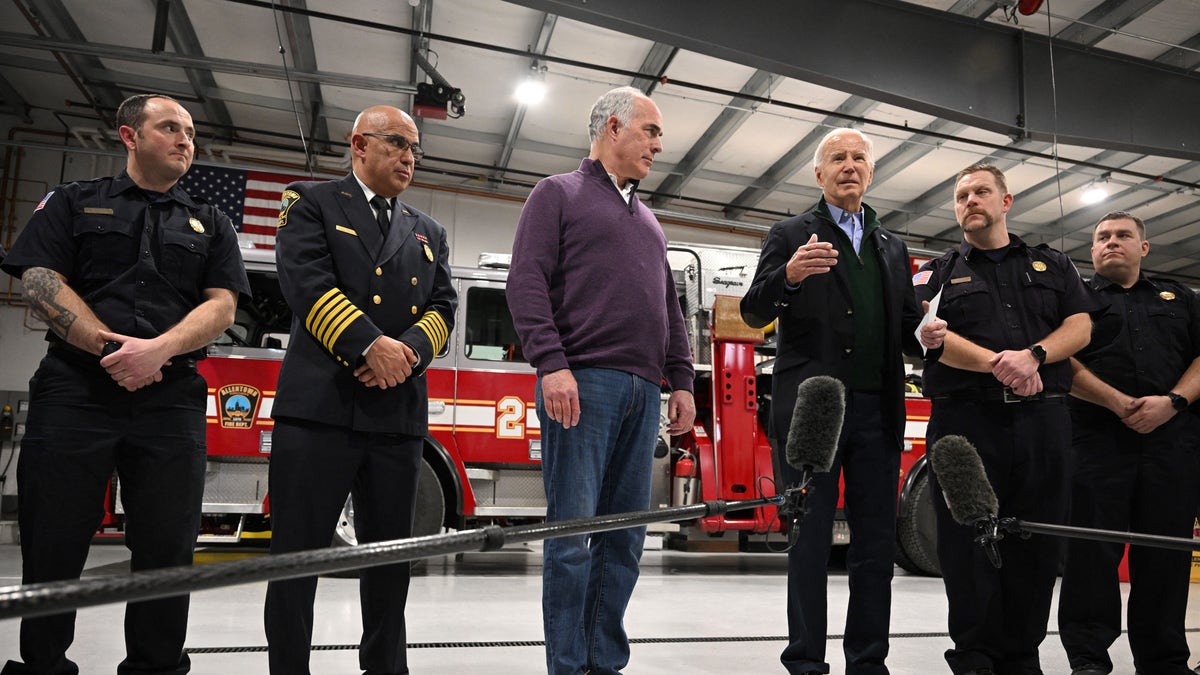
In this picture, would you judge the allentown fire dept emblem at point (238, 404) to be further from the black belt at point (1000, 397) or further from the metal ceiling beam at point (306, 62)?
the black belt at point (1000, 397)

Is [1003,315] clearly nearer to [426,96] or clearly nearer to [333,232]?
[333,232]

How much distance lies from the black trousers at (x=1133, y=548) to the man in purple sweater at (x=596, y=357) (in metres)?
1.82

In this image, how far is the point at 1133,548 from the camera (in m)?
3.44

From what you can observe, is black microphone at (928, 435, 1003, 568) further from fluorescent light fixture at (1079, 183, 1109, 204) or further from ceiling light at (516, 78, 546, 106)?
fluorescent light fixture at (1079, 183, 1109, 204)

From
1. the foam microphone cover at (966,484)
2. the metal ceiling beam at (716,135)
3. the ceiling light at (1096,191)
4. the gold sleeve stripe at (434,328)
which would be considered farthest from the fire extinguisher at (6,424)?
the ceiling light at (1096,191)

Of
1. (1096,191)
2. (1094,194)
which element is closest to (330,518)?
(1096,191)

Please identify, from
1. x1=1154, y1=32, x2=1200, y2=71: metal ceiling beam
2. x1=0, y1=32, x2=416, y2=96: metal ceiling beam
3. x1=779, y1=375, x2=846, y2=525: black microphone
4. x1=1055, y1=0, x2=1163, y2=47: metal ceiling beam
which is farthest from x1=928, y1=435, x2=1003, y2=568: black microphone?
x1=1154, y1=32, x2=1200, y2=71: metal ceiling beam

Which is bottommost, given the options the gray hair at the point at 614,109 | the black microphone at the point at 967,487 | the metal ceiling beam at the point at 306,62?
the black microphone at the point at 967,487

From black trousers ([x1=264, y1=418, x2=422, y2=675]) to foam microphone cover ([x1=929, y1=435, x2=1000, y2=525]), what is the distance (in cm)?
141

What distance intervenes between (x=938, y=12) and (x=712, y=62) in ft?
8.75

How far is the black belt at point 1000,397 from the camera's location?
2.83m

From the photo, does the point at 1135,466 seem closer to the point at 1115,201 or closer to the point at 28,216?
the point at 1115,201

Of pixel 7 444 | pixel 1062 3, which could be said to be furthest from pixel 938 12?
pixel 7 444

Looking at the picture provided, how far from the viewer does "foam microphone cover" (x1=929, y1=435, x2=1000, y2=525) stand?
79.0 inches
